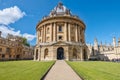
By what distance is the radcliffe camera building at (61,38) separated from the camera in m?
36.1

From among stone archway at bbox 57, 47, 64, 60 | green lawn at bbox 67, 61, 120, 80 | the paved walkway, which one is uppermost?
stone archway at bbox 57, 47, 64, 60

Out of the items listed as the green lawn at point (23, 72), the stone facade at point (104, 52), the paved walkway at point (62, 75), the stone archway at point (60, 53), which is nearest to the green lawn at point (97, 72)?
the paved walkway at point (62, 75)

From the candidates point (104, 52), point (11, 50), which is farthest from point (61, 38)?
point (104, 52)

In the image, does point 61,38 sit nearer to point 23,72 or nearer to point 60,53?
point 60,53

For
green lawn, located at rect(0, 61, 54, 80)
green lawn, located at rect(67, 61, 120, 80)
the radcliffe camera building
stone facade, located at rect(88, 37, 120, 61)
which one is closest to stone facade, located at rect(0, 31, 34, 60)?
the radcliffe camera building

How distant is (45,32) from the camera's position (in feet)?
142

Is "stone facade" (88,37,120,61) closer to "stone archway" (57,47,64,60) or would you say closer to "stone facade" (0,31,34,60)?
"stone archway" (57,47,64,60)

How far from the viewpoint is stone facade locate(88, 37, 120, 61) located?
208 feet

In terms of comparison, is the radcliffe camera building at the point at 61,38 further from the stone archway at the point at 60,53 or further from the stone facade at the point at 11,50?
the stone facade at the point at 11,50

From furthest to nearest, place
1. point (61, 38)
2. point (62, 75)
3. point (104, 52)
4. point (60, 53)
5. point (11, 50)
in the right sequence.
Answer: point (104, 52), point (11, 50), point (61, 38), point (60, 53), point (62, 75)

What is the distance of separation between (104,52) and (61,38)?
41714mm

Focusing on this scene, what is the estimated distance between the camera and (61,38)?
133 ft

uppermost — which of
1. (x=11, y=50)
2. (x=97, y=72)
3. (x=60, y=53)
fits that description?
(x=11, y=50)

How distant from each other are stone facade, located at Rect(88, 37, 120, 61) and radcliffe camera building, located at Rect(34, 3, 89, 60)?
27478 millimetres
